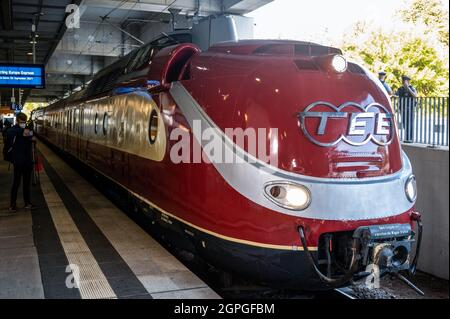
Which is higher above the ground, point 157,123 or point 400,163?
point 157,123

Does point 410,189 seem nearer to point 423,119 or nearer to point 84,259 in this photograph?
point 423,119

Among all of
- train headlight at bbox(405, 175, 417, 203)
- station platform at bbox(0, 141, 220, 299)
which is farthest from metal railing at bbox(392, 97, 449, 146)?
station platform at bbox(0, 141, 220, 299)

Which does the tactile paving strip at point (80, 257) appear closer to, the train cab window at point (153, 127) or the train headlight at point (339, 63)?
the train cab window at point (153, 127)

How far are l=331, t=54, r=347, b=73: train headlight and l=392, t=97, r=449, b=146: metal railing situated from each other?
8.76 feet

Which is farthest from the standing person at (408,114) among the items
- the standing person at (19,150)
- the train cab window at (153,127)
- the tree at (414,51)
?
the tree at (414,51)

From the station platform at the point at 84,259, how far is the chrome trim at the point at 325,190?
1044 millimetres

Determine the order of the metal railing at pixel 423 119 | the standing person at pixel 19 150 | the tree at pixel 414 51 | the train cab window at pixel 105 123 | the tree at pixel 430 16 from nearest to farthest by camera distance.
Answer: the metal railing at pixel 423 119
the standing person at pixel 19 150
the train cab window at pixel 105 123
the tree at pixel 414 51
the tree at pixel 430 16

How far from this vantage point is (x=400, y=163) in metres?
4.90

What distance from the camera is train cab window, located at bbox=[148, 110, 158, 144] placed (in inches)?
241

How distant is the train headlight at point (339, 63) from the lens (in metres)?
4.76

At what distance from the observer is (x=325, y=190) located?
4.34 meters
